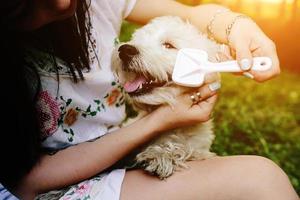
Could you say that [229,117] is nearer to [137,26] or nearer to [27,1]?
[137,26]

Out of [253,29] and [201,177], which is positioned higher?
[253,29]

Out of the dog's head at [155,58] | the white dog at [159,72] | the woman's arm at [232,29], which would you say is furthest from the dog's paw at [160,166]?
the woman's arm at [232,29]

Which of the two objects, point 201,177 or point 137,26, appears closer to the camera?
point 201,177

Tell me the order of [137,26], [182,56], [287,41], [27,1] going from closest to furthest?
[27,1] < [182,56] < [137,26] < [287,41]

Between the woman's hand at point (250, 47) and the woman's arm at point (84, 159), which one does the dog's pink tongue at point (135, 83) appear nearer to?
the woman's arm at point (84, 159)

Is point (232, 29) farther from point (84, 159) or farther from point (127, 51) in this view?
point (84, 159)

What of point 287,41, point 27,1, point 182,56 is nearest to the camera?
point 27,1

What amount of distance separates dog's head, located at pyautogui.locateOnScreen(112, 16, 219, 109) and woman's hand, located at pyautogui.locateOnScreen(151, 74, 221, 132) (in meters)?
0.02

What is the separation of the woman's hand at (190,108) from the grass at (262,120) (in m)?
0.27

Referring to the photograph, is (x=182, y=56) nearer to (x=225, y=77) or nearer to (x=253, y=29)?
(x=253, y=29)

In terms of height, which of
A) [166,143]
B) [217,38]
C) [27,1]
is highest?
[27,1]

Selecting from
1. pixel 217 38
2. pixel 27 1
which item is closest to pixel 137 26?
pixel 217 38

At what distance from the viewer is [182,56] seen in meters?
0.93

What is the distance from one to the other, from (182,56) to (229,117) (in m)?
0.43
